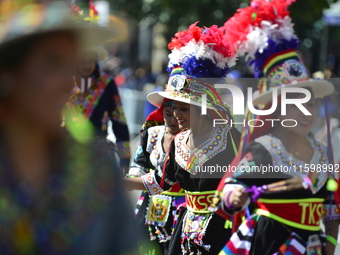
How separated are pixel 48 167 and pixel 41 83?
240 mm

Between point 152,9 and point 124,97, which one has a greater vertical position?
point 152,9

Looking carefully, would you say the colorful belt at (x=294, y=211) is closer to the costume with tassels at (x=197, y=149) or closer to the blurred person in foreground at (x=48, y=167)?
the costume with tassels at (x=197, y=149)

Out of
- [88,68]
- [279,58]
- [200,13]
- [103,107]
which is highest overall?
[200,13]

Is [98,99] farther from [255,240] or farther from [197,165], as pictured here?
[255,240]

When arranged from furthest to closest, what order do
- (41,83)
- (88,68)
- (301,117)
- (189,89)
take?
1. (88,68)
2. (189,89)
3. (301,117)
4. (41,83)

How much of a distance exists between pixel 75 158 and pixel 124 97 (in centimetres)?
1392

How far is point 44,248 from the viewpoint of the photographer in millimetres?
1625

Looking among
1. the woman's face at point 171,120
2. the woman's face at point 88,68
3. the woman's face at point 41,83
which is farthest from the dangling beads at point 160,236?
the woman's face at point 41,83

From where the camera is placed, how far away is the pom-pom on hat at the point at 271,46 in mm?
3379

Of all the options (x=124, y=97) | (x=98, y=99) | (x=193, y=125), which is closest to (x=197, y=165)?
(x=193, y=125)

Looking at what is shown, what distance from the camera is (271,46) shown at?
340cm

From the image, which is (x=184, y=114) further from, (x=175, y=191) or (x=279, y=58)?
(x=279, y=58)

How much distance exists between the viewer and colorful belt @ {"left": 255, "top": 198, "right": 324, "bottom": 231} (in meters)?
3.28

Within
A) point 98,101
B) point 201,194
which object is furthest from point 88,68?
point 201,194
